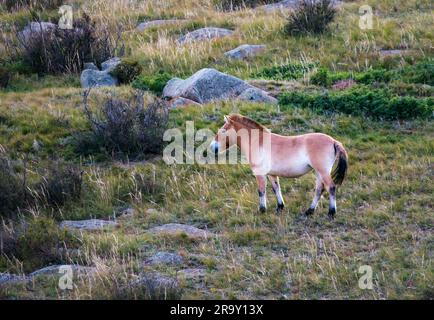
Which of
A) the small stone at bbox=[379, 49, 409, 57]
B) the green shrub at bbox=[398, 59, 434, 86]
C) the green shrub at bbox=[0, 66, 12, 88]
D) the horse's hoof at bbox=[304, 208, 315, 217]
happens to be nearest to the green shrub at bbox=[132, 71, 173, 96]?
the green shrub at bbox=[0, 66, 12, 88]

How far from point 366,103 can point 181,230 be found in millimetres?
4940

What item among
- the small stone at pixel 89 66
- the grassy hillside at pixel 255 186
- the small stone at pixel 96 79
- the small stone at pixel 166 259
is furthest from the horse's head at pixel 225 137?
the small stone at pixel 89 66

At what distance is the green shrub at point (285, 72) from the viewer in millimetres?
16359

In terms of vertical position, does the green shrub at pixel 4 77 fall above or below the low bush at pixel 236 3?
below

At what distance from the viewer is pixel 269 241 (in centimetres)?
1031

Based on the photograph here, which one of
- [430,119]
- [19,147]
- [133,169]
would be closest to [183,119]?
[133,169]

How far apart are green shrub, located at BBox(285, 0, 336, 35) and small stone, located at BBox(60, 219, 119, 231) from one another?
8583 millimetres

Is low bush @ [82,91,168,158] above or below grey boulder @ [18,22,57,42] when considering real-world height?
below

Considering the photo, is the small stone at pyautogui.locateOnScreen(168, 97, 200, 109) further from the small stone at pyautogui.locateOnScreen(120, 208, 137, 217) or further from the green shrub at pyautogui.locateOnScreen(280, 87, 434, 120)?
the small stone at pyautogui.locateOnScreen(120, 208, 137, 217)

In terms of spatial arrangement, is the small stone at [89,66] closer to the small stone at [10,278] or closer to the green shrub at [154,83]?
the green shrub at [154,83]

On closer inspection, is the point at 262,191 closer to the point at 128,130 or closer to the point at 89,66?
the point at 128,130

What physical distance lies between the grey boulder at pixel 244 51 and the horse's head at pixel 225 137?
6.86 m

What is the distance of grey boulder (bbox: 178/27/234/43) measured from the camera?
18844mm

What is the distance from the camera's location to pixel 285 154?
10.7 metres
